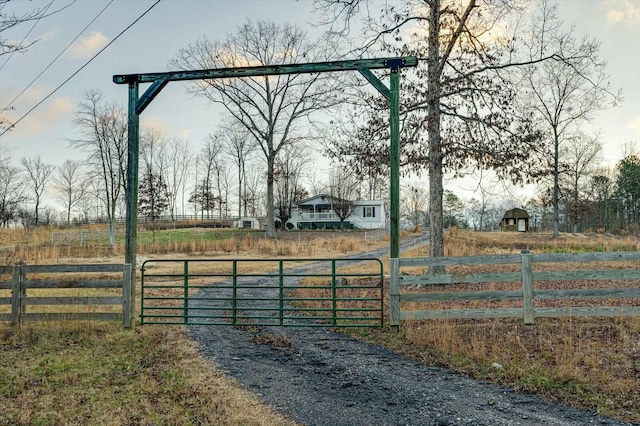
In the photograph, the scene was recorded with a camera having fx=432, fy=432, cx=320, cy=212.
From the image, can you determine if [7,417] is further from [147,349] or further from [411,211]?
[411,211]

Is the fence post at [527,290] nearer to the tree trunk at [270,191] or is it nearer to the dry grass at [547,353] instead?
the dry grass at [547,353]

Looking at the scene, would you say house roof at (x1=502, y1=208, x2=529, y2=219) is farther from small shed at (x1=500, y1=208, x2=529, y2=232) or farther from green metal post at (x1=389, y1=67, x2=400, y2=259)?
green metal post at (x1=389, y1=67, x2=400, y2=259)

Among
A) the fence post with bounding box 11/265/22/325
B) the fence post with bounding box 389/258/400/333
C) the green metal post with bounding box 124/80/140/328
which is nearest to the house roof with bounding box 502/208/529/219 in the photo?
the fence post with bounding box 389/258/400/333

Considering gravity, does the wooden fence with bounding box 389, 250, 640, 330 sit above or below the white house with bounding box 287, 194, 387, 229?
below

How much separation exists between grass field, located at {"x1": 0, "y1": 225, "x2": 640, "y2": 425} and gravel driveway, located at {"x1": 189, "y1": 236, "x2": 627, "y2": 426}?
0.30 m

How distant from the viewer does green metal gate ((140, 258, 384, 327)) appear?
8539mm

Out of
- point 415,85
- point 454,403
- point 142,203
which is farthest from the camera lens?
point 142,203

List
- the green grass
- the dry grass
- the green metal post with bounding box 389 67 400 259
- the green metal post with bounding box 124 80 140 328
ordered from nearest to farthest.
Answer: the green grass → the dry grass → the green metal post with bounding box 389 67 400 259 → the green metal post with bounding box 124 80 140 328

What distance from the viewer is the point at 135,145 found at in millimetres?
9195

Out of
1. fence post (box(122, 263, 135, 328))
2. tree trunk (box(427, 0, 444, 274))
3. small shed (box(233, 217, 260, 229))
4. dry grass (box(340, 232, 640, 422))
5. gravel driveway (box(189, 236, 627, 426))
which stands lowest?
gravel driveway (box(189, 236, 627, 426))

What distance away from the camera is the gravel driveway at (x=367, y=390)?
4.68m

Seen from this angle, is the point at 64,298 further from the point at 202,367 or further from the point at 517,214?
the point at 517,214

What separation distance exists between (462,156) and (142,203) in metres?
41.4

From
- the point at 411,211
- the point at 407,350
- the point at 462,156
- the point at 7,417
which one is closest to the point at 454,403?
the point at 407,350
